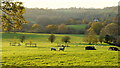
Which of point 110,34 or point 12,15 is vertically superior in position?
point 12,15

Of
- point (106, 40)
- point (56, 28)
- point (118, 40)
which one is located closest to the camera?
point (118, 40)

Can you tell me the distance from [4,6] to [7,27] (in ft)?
7.61

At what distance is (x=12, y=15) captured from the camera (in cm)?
1959

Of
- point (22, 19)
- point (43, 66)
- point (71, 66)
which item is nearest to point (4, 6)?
point (22, 19)

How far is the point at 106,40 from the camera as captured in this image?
282ft

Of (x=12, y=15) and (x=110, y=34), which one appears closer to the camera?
(x=12, y=15)

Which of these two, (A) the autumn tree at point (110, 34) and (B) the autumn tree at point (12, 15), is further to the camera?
(A) the autumn tree at point (110, 34)

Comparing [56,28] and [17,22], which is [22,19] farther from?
[56,28]

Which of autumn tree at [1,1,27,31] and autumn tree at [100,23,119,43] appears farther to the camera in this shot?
autumn tree at [100,23,119,43]

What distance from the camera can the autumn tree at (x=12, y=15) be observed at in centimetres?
1892

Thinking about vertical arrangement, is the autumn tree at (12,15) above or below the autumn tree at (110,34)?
above

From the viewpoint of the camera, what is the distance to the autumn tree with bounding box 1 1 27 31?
18.9 meters

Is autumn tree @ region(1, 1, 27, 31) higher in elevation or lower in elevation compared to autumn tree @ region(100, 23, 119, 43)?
higher

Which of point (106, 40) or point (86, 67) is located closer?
point (86, 67)
